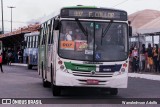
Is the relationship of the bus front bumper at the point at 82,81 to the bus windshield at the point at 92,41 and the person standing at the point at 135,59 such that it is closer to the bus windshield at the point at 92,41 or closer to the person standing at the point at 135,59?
the bus windshield at the point at 92,41

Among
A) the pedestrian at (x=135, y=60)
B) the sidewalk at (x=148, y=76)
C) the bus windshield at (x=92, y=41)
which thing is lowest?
the sidewalk at (x=148, y=76)

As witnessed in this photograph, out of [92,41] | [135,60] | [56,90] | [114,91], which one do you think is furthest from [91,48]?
[135,60]

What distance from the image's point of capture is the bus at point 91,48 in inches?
610

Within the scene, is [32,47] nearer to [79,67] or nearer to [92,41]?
[92,41]

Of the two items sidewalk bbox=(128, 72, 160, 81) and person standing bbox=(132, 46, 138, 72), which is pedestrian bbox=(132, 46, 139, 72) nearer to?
person standing bbox=(132, 46, 138, 72)

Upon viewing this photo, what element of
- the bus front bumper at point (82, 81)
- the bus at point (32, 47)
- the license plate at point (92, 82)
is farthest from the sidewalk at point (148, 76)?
the license plate at point (92, 82)

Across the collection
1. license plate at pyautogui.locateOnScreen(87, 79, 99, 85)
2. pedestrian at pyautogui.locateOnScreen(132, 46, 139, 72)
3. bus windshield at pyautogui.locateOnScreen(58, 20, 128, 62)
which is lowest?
license plate at pyautogui.locateOnScreen(87, 79, 99, 85)

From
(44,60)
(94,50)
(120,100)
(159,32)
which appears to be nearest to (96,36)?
(94,50)

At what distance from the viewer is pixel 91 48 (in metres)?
15.7

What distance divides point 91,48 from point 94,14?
44.4 inches

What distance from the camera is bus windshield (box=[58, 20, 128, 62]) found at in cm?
1565

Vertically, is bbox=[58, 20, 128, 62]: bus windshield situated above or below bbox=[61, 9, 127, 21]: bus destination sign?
below

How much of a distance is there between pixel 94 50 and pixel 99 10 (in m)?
1.35

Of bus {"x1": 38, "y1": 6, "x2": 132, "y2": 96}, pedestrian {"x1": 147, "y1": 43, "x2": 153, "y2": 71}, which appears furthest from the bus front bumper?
pedestrian {"x1": 147, "y1": 43, "x2": 153, "y2": 71}
